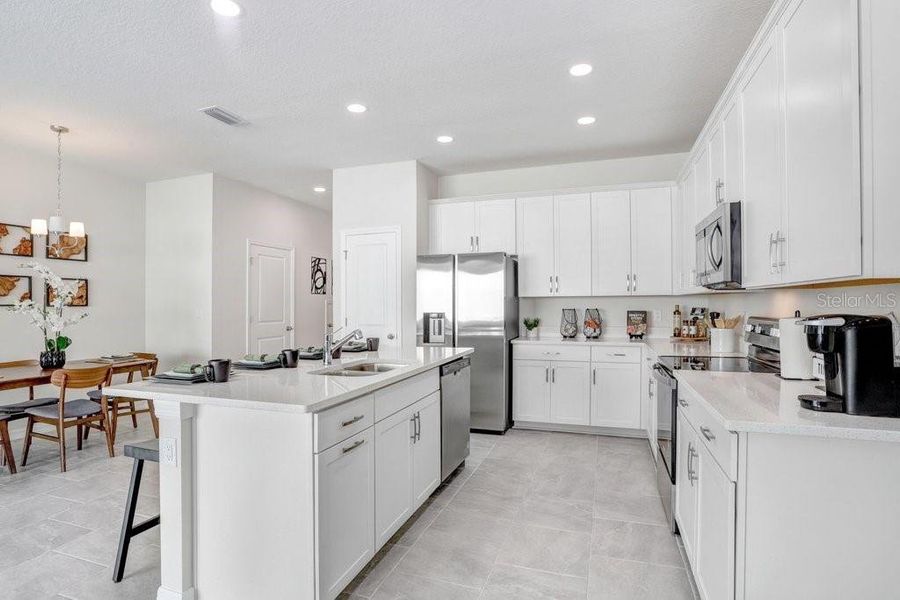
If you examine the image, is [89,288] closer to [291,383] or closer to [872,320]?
[291,383]

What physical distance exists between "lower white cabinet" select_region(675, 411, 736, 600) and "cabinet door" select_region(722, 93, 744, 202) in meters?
1.22

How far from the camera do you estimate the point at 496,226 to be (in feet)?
16.2

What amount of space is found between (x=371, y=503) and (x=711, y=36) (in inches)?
120

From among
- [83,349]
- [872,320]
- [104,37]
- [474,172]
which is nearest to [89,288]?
[83,349]

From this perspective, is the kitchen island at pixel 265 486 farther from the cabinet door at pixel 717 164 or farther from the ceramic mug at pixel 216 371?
the cabinet door at pixel 717 164

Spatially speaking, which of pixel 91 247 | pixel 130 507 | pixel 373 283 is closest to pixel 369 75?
pixel 373 283

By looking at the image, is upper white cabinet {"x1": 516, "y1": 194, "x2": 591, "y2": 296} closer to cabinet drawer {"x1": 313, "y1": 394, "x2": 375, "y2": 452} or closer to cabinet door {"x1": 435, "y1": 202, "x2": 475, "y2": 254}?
cabinet door {"x1": 435, "y1": 202, "x2": 475, "y2": 254}

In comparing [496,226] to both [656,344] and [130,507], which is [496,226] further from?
[130,507]

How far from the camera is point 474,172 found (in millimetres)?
5422

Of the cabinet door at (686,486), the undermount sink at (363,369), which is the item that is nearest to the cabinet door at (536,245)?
the undermount sink at (363,369)

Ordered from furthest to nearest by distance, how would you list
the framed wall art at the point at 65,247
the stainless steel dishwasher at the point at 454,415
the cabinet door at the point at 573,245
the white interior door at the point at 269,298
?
the white interior door at the point at 269,298, the framed wall art at the point at 65,247, the cabinet door at the point at 573,245, the stainless steel dishwasher at the point at 454,415

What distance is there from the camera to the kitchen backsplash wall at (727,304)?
2.06 metres

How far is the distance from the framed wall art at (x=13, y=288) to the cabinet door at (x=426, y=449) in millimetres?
4215

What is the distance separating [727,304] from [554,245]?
163 cm
